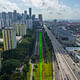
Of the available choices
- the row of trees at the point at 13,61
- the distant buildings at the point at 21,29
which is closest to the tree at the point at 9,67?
the row of trees at the point at 13,61

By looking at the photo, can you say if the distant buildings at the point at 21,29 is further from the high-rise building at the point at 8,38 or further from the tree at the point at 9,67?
the tree at the point at 9,67

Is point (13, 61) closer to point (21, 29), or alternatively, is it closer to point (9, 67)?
point (9, 67)

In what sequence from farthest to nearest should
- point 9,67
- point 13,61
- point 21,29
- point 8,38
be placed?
point 21,29
point 8,38
point 13,61
point 9,67

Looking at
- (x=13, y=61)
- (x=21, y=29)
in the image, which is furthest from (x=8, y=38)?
(x=21, y=29)

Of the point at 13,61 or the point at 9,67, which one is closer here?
the point at 9,67

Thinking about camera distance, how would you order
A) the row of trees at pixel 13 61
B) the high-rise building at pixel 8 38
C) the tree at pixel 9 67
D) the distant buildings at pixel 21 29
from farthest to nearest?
1. the distant buildings at pixel 21 29
2. the high-rise building at pixel 8 38
3. the tree at pixel 9 67
4. the row of trees at pixel 13 61

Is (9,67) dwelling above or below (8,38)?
below

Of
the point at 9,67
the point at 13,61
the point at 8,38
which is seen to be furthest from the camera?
the point at 8,38

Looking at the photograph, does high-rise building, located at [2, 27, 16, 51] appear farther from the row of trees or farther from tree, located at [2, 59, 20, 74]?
tree, located at [2, 59, 20, 74]

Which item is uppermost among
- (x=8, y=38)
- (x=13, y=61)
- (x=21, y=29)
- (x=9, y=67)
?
(x=21, y=29)

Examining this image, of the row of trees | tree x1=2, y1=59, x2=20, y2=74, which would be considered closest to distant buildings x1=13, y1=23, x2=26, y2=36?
the row of trees

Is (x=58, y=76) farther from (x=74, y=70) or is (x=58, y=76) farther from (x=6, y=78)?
(x=6, y=78)
